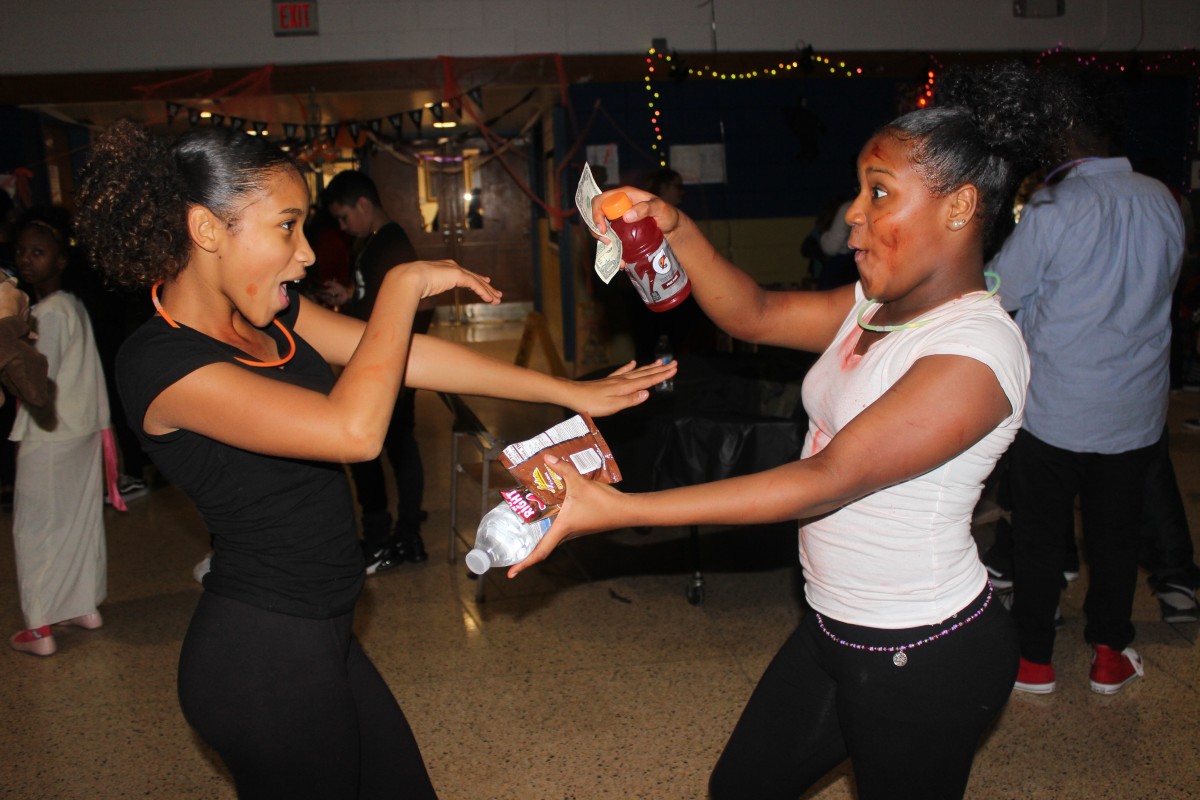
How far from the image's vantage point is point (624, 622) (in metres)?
3.65

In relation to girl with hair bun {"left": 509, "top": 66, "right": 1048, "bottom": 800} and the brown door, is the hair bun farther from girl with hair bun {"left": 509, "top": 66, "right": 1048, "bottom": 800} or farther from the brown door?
the brown door

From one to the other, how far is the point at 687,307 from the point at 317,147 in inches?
155

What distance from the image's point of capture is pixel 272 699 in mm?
1472

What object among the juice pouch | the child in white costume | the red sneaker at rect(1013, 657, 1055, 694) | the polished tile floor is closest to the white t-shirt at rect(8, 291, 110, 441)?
the child in white costume

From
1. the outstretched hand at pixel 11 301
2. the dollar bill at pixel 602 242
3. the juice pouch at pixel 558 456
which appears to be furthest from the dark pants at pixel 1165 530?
the outstretched hand at pixel 11 301

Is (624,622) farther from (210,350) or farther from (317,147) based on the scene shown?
(317,147)

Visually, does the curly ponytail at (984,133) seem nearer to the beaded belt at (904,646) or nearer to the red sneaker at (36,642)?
the beaded belt at (904,646)

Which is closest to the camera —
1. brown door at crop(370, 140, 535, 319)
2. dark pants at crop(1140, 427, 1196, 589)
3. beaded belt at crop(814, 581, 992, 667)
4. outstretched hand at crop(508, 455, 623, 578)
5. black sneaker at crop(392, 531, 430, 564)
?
outstretched hand at crop(508, 455, 623, 578)

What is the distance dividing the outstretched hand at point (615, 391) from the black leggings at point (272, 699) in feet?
1.89

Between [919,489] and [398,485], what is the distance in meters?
3.21

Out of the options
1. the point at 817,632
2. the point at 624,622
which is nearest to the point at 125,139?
the point at 817,632

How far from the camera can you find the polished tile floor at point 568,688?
2.66 metres

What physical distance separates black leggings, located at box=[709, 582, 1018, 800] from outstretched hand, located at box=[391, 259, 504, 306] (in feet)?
2.73

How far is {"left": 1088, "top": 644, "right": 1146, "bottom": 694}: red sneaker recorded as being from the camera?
3.00 m
